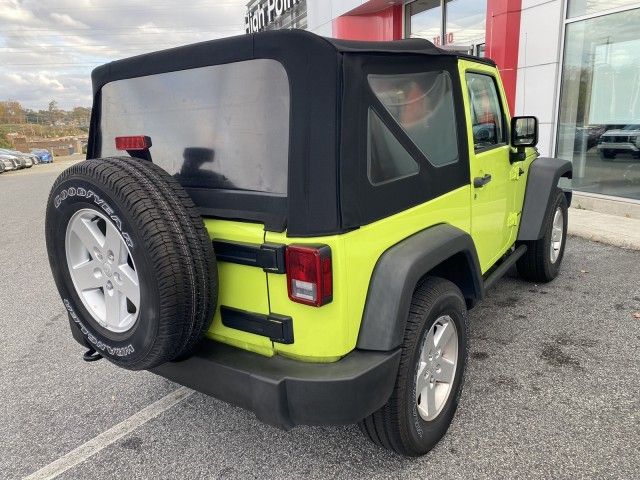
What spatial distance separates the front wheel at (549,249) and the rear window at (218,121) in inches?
111

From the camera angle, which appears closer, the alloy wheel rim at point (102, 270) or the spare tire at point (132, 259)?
the spare tire at point (132, 259)

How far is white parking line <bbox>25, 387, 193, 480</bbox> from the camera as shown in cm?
240

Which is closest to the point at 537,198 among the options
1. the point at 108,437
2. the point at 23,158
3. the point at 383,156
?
the point at 383,156

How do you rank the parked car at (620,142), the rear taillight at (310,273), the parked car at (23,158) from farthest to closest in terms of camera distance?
the parked car at (23,158) < the parked car at (620,142) < the rear taillight at (310,273)

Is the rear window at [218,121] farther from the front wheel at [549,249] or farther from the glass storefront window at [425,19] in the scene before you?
the glass storefront window at [425,19]

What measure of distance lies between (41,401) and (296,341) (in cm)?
200

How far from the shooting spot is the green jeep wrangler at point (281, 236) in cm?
186

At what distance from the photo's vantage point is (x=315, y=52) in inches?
73.0

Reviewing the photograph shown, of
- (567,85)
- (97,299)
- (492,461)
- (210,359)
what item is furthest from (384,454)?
(567,85)

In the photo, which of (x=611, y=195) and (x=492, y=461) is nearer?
(x=492, y=461)

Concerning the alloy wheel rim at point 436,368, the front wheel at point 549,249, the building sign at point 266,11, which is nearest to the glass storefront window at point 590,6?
the front wheel at point 549,249

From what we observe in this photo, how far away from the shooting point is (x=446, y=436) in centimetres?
248

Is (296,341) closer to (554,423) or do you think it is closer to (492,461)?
(492,461)

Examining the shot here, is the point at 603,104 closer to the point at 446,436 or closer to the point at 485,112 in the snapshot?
the point at 485,112
